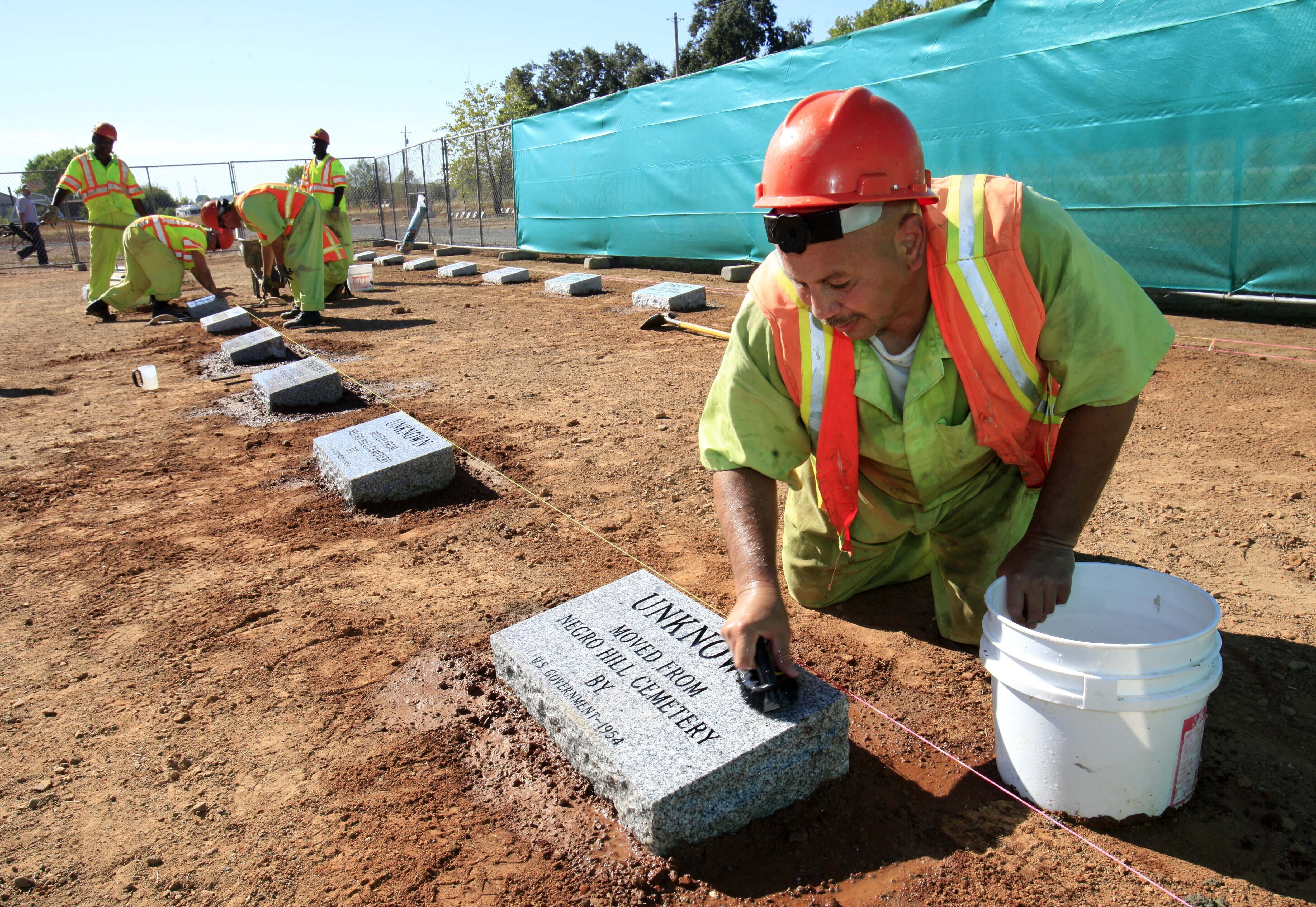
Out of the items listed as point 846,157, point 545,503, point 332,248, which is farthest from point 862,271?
point 332,248

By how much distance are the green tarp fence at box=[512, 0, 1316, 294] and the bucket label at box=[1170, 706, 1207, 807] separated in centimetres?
603

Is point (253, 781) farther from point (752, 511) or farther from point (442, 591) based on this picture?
point (752, 511)

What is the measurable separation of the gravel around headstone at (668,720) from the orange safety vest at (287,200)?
8.17m

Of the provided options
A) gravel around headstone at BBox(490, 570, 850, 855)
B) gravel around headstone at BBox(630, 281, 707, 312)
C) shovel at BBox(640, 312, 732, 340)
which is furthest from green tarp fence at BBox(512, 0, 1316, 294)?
gravel around headstone at BBox(490, 570, 850, 855)

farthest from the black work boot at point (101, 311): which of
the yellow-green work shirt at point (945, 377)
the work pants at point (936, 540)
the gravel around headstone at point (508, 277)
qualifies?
the yellow-green work shirt at point (945, 377)

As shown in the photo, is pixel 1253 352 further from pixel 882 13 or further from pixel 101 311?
pixel 882 13

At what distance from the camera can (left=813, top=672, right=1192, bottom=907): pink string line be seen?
1.80 m

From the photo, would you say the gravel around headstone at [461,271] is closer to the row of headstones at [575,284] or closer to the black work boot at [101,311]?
the row of headstones at [575,284]

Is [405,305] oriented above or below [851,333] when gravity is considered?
below

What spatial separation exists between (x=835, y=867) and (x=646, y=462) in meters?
2.82

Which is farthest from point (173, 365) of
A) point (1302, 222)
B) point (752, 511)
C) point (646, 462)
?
point (1302, 222)

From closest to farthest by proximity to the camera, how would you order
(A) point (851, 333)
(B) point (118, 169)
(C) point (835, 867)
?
(C) point (835, 867) < (A) point (851, 333) < (B) point (118, 169)

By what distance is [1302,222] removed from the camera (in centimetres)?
633

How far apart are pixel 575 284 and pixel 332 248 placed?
301 centimetres
